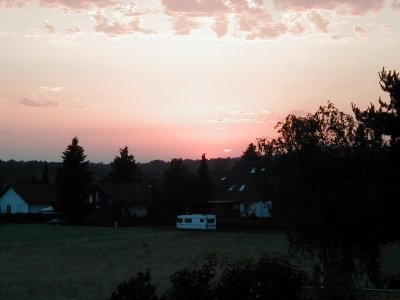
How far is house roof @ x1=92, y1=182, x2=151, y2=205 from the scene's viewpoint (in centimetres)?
8288

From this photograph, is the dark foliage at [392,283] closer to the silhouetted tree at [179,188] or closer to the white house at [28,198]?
the silhouetted tree at [179,188]

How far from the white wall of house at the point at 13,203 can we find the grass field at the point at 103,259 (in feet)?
148

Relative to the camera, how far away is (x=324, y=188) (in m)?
16.8

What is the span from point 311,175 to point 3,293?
1182cm

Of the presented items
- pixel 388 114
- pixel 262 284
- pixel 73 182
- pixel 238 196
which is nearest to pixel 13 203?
pixel 73 182

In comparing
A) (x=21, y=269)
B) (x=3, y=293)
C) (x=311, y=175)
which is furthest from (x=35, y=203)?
(x=311, y=175)

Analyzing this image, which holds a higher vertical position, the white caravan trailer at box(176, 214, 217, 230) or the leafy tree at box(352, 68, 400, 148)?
the leafy tree at box(352, 68, 400, 148)

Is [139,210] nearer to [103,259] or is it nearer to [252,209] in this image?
[252,209]

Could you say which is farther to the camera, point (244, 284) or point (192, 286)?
point (192, 286)

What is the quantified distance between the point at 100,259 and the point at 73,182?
46.8m

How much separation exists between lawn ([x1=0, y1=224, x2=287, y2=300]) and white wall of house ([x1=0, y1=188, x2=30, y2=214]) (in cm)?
4498

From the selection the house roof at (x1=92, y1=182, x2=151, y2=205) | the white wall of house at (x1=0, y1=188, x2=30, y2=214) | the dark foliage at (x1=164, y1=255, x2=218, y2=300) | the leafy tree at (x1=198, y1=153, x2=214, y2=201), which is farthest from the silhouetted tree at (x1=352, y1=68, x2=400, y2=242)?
the white wall of house at (x1=0, y1=188, x2=30, y2=214)

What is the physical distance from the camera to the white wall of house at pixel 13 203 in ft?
302

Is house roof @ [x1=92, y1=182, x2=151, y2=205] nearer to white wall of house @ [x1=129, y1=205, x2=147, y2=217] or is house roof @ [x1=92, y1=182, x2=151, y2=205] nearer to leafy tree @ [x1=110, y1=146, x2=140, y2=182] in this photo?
white wall of house @ [x1=129, y1=205, x2=147, y2=217]
